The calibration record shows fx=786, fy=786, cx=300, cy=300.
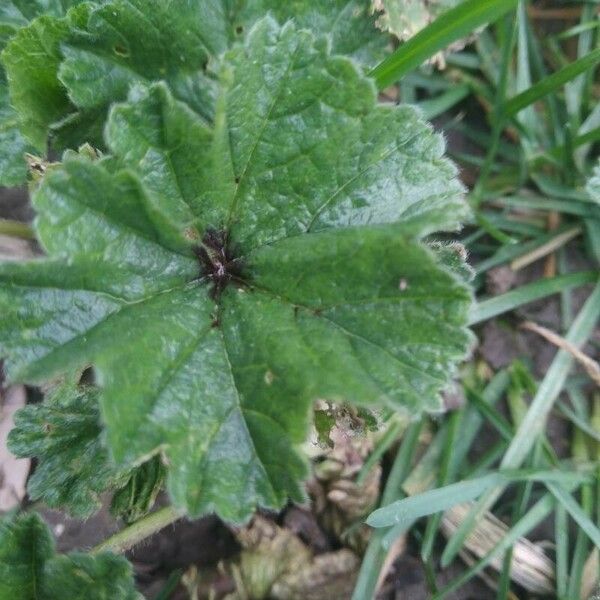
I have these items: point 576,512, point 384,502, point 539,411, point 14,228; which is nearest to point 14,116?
point 14,228

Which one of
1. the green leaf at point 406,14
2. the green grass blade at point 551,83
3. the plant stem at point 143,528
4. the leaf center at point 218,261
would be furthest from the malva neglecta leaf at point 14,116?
the green grass blade at point 551,83

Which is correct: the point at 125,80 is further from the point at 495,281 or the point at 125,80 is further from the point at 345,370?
the point at 495,281

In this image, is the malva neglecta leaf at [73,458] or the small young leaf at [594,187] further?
the small young leaf at [594,187]

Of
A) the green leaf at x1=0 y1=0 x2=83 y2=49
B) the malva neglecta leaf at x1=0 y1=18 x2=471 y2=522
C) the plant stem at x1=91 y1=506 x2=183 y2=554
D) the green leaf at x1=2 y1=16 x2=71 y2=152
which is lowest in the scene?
the plant stem at x1=91 y1=506 x2=183 y2=554

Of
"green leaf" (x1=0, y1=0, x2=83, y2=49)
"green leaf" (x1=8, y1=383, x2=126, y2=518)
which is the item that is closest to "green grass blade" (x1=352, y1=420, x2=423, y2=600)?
"green leaf" (x1=8, y1=383, x2=126, y2=518)

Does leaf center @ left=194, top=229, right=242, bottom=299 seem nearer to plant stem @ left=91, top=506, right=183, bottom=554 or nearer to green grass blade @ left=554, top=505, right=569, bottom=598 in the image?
plant stem @ left=91, top=506, right=183, bottom=554

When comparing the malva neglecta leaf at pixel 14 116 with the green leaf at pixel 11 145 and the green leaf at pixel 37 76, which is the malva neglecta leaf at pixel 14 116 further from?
the green leaf at pixel 37 76
